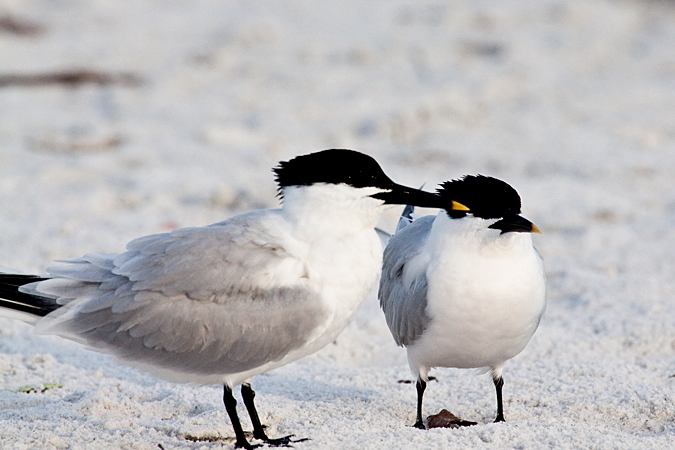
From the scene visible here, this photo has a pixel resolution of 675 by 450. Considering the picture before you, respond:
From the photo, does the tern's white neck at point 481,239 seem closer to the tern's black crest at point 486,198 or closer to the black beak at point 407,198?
the tern's black crest at point 486,198

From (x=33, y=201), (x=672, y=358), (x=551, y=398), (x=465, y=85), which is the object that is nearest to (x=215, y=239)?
(x=551, y=398)

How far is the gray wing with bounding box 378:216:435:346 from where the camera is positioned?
3332 millimetres

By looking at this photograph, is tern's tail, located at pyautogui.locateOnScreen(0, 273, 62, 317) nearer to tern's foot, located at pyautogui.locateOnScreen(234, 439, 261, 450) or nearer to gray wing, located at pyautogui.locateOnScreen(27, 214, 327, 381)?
gray wing, located at pyautogui.locateOnScreen(27, 214, 327, 381)

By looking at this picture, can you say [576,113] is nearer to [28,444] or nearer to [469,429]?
[469,429]

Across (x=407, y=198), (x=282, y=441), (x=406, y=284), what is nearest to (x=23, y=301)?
(x=282, y=441)

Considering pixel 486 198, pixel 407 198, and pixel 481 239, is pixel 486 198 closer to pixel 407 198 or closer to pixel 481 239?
pixel 481 239

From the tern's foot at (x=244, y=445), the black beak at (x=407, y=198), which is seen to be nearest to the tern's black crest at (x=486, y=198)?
the black beak at (x=407, y=198)

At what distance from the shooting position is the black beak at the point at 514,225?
10.1ft

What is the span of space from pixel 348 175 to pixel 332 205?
0.38 feet

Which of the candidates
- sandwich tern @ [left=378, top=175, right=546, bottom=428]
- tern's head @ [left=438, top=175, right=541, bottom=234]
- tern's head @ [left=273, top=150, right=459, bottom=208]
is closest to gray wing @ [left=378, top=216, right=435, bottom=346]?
sandwich tern @ [left=378, top=175, right=546, bottom=428]

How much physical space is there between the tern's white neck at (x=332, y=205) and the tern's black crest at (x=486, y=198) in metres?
0.40

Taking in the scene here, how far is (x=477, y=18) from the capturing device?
1055cm

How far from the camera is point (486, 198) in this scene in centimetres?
318

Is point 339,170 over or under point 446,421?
over
